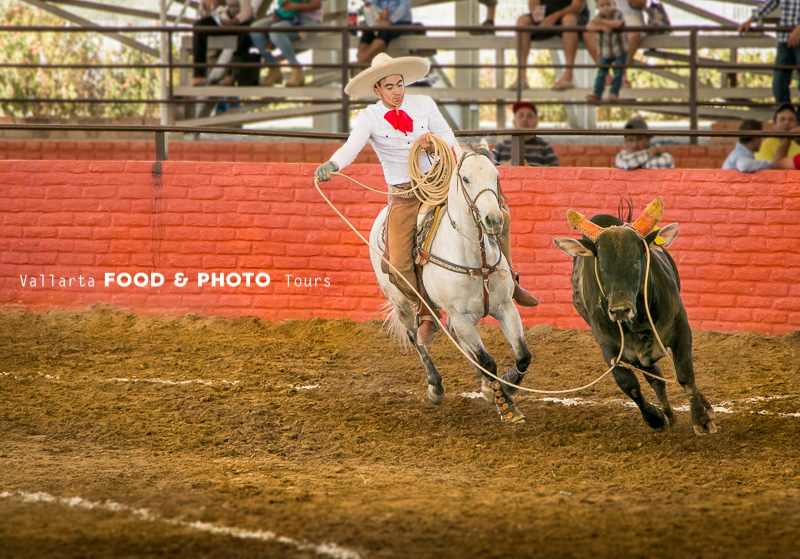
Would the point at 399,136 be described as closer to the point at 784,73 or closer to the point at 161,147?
the point at 161,147

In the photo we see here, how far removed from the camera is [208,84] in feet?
40.0

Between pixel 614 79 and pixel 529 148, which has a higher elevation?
pixel 614 79

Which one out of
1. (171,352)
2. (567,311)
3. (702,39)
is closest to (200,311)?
(171,352)

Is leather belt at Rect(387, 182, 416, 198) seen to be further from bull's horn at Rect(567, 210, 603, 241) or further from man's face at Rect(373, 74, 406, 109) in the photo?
bull's horn at Rect(567, 210, 603, 241)

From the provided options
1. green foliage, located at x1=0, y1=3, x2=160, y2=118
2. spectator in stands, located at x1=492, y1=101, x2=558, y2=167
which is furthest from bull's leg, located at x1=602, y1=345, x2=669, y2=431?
green foliage, located at x1=0, y1=3, x2=160, y2=118

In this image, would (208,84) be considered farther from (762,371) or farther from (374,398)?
(762,371)

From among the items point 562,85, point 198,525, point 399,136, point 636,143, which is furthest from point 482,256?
point 562,85

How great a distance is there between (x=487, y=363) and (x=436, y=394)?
2.15 ft

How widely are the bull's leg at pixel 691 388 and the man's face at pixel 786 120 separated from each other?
16.1ft

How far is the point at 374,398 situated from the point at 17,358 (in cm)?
322

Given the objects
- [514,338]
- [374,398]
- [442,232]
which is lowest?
[374,398]

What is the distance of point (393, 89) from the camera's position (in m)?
5.93

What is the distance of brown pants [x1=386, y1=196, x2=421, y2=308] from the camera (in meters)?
6.14

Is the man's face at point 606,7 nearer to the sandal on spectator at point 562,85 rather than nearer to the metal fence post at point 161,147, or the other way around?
the sandal on spectator at point 562,85
